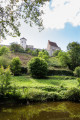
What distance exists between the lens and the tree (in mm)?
37234

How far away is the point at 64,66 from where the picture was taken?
39.6m

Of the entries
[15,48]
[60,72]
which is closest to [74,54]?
[60,72]

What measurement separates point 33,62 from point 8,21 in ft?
71.3

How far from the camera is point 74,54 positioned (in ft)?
123

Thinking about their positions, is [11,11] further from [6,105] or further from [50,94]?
[50,94]

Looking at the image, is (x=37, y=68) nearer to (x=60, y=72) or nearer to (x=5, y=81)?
(x=60, y=72)

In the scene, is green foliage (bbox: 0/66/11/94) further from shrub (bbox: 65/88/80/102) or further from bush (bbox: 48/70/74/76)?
bush (bbox: 48/70/74/76)

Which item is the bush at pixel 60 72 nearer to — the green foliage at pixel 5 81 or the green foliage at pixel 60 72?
the green foliage at pixel 60 72

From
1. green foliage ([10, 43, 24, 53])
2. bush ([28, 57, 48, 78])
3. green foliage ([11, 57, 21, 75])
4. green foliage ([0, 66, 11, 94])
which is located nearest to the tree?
bush ([28, 57, 48, 78])

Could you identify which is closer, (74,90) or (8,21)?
(8,21)

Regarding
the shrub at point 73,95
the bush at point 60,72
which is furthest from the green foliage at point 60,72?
the shrub at point 73,95

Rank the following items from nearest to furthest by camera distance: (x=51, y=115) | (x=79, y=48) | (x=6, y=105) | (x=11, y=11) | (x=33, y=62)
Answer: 1. (x=11, y=11)
2. (x=51, y=115)
3. (x=6, y=105)
4. (x=33, y=62)
5. (x=79, y=48)

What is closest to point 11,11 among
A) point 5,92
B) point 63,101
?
point 5,92

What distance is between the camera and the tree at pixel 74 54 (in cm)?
3723
